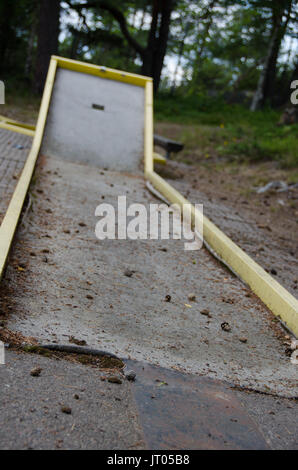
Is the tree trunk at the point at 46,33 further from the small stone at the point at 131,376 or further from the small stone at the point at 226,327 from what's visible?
the small stone at the point at 131,376

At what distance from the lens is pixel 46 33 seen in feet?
52.9

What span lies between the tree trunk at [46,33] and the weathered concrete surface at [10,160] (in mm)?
7952

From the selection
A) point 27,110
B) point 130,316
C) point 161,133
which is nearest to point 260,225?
point 130,316

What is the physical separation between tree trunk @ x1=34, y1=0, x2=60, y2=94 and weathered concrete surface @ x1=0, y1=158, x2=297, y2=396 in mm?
13031

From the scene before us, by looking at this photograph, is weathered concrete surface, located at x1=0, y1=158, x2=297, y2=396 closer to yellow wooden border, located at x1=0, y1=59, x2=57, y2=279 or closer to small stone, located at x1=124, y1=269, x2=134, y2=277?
small stone, located at x1=124, y1=269, x2=134, y2=277

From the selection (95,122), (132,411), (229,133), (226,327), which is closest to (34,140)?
(95,122)

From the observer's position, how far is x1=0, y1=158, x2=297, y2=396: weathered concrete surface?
8.55 ft

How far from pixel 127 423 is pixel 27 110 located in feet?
46.9

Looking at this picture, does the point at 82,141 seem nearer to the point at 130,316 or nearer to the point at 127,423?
the point at 130,316

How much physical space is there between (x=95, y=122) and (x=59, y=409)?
741 centimetres

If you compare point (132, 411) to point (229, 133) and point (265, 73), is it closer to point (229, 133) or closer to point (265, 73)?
point (229, 133)

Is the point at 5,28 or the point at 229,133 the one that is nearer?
the point at 229,133

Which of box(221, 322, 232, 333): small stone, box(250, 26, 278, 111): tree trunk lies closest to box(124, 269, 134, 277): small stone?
box(221, 322, 232, 333): small stone

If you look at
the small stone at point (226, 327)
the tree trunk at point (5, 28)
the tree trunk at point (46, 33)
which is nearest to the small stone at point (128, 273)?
the small stone at point (226, 327)
